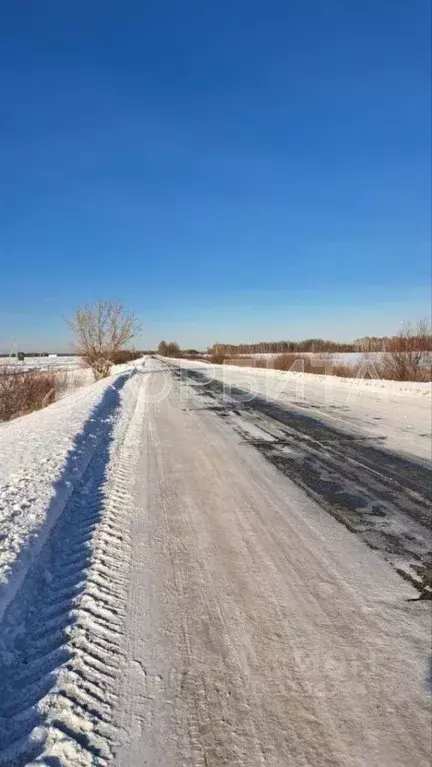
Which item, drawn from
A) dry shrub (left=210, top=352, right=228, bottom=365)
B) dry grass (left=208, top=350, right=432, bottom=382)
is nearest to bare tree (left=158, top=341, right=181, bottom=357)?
dry shrub (left=210, top=352, right=228, bottom=365)

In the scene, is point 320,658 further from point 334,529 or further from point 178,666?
point 334,529

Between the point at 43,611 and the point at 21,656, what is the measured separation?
1.38 feet

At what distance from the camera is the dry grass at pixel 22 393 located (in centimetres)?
1429

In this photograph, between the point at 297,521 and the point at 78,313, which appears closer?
the point at 297,521

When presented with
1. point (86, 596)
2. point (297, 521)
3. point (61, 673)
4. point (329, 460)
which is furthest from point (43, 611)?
point (329, 460)

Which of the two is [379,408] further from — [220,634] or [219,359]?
[219,359]

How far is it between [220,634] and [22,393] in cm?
1408

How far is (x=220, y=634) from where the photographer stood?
2.73 m

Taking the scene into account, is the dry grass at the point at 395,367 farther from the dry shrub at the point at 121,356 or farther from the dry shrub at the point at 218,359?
the dry shrub at the point at 218,359

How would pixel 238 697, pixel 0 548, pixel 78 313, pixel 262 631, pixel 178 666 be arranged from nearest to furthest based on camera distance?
pixel 238 697 → pixel 178 666 → pixel 262 631 → pixel 0 548 → pixel 78 313

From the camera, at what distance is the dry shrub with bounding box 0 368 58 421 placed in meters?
14.3

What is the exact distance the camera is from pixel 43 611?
2953mm

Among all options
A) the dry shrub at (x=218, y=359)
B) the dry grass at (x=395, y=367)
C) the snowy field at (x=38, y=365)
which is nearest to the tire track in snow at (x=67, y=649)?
the snowy field at (x=38, y=365)

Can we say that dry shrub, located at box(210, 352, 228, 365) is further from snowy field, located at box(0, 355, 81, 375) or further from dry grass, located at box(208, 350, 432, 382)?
dry grass, located at box(208, 350, 432, 382)
